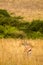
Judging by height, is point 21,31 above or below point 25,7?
above

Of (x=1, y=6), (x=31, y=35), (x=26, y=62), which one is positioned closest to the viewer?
(x=26, y=62)

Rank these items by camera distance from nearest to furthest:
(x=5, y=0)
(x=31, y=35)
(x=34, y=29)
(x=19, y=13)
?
(x=31, y=35) < (x=34, y=29) < (x=19, y=13) < (x=5, y=0)

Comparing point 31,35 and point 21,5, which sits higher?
point 31,35

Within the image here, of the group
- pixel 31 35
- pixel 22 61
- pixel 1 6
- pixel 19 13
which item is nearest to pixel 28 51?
pixel 22 61

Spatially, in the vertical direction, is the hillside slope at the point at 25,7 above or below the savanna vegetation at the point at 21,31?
below

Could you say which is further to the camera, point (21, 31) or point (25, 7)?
point (25, 7)

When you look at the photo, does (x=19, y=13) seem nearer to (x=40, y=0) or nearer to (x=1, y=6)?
(x=1, y=6)

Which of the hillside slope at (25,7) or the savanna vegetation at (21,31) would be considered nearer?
the savanna vegetation at (21,31)

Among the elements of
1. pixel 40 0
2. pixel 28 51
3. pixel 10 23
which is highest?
pixel 28 51
